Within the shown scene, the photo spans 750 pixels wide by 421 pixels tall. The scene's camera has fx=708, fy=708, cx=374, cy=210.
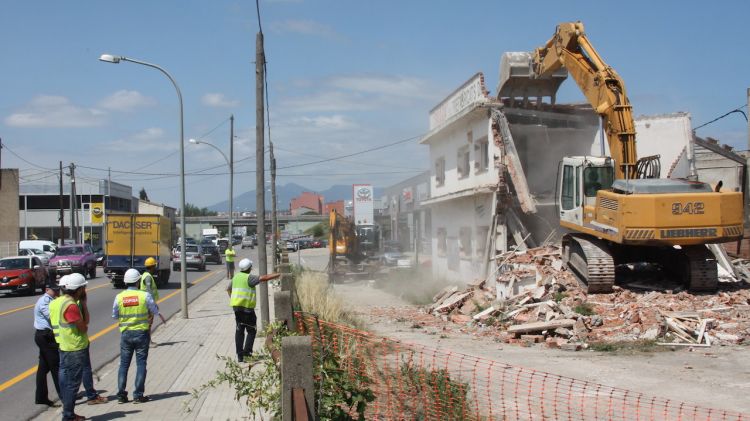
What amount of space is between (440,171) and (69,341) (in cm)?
2530

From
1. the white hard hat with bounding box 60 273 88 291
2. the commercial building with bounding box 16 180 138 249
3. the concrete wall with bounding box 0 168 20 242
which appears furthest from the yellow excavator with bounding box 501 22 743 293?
the commercial building with bounding box 16 180 138 249

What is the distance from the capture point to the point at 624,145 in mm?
16891

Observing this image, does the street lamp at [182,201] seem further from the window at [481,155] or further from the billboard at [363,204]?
→ the billboard at [363,204]

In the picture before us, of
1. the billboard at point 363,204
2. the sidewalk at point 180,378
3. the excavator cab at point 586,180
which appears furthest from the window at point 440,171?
the sidewalk at point 180,378

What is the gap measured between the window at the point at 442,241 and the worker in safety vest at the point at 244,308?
1969 centimetres

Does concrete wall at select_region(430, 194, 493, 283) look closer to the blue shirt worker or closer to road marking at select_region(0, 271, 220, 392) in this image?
road marking at select_region(0, 271, 220, 392)

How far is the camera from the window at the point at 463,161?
27.9 meters

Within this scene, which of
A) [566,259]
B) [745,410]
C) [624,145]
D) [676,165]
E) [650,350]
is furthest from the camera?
[676,165]

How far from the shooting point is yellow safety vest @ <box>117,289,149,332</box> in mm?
9281

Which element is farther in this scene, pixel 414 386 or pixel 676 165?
pixel 676 165

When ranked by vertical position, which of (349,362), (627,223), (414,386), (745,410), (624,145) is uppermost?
(624,145)

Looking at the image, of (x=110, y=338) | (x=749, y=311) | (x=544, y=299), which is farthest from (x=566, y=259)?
(x=110, y=338)

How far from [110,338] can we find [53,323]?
25.7 ft

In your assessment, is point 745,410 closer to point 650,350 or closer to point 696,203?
point 650,350
